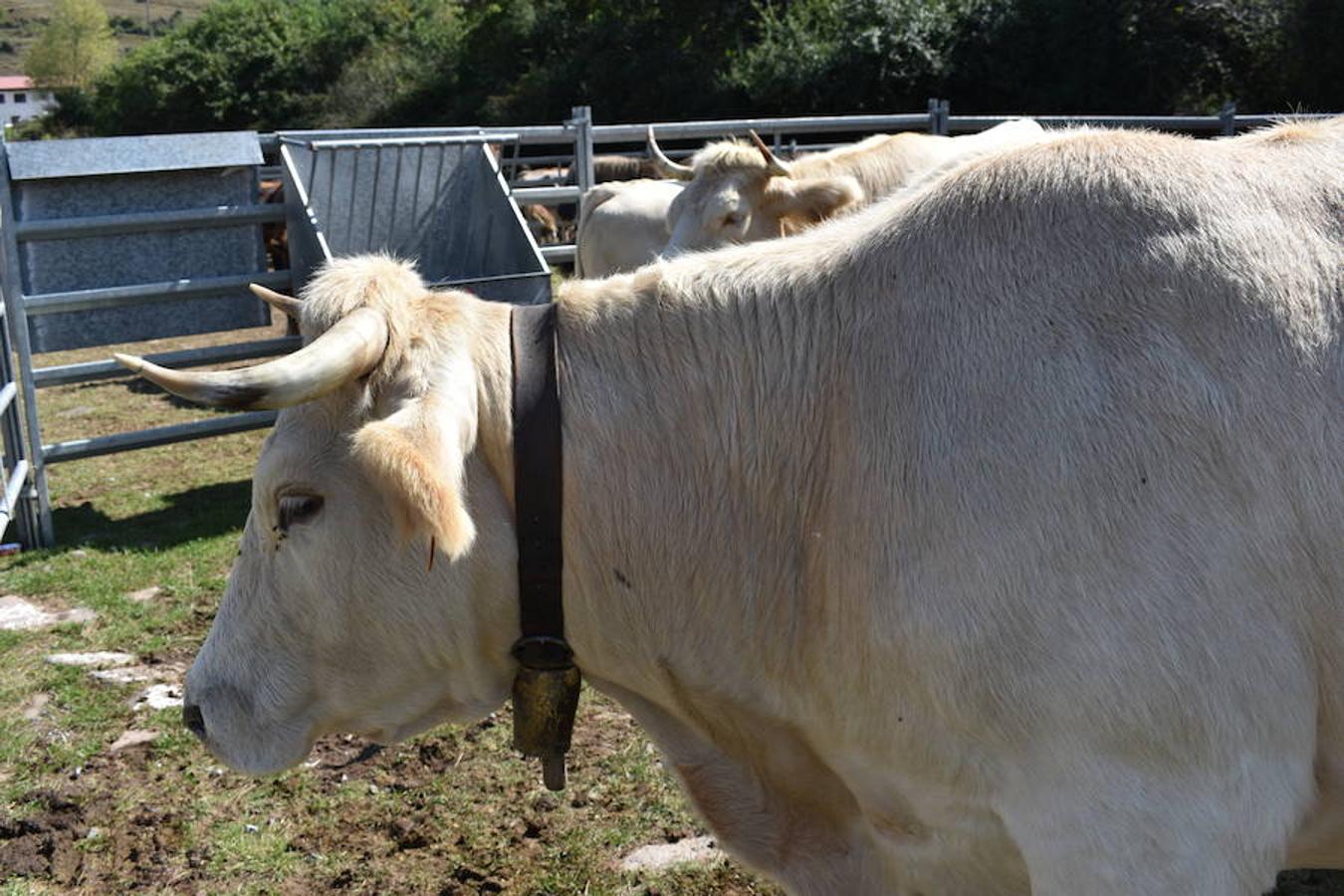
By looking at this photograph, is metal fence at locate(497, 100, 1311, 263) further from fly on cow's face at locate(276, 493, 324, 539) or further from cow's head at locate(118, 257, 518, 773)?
fly on cow's face at locate(276, 493, 324, 539)

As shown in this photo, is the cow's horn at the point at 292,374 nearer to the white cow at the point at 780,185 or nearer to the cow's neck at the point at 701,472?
the cow's neck at the point at 701,472

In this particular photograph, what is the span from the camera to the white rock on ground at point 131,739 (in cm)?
458

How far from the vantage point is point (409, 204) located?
841 centimetres

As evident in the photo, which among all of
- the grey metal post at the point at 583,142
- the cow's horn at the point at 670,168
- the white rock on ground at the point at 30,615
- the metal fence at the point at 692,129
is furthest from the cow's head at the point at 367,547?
the grey metal post at the point at 583,142

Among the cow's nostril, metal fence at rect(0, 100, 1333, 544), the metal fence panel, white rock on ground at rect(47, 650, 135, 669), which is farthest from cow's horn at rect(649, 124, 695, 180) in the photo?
the cow's nostril

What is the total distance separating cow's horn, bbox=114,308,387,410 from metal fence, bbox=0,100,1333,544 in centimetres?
460

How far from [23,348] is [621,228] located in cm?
473

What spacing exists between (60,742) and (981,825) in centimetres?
362

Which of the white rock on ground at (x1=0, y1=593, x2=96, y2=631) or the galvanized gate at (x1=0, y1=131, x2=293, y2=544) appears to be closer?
the white rock on ground at (x1=0, y1=593, x2=96, y2=631)

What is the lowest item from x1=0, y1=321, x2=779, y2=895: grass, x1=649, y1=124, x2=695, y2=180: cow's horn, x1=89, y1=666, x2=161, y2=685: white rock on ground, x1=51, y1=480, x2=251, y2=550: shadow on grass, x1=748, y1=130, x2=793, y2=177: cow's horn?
x1=51, y1=480, x2=251, y2=550: shadow on grass

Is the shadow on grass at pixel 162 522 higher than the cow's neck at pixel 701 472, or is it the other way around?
the cow's neck at pixel 701 472

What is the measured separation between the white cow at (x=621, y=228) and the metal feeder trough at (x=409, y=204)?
1797mm

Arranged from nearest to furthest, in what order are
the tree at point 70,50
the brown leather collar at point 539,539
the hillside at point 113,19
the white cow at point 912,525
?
the white cow at point 912,525 → the brown leather collar at point 539,539 → the tree at point 70,50 → the hillside at point 113,19

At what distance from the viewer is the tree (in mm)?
86688
